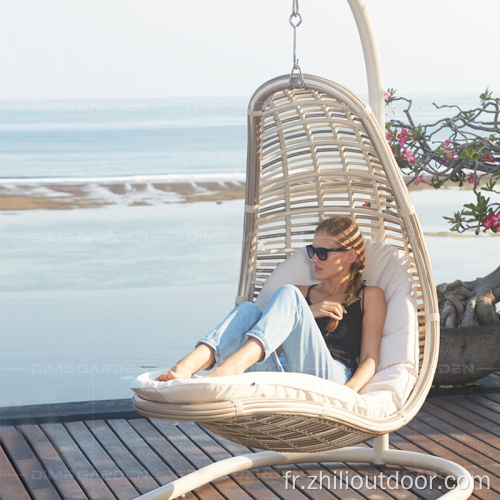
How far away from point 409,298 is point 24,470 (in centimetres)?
151

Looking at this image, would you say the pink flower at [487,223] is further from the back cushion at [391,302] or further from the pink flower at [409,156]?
the back cushion at [391,302]

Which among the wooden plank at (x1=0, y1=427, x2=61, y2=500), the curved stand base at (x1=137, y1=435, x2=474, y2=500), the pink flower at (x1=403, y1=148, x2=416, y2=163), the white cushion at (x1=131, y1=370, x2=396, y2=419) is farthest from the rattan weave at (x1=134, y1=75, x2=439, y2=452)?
the wooden plank at (x1=0, y1=427, x2=61, y2=500)

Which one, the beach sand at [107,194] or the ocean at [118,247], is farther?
the beach sand at [107,194]

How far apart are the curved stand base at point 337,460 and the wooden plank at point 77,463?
8.7 inches

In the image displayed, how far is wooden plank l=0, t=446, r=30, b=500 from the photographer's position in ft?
8.45

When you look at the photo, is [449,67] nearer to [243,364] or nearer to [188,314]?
[188,314]

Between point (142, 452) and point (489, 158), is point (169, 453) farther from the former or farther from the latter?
point (489, 158)

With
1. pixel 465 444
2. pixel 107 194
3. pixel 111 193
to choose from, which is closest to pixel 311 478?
pixel 465 444

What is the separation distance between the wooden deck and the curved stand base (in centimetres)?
4

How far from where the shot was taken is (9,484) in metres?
2.66

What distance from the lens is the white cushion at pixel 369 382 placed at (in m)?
1.93

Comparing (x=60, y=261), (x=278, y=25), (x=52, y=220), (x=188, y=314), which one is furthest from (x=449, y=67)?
(x=188, y=314)

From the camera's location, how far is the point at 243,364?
215cm

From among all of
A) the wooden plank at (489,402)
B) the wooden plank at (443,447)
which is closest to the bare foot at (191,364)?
the wooden plank at (443,447)
